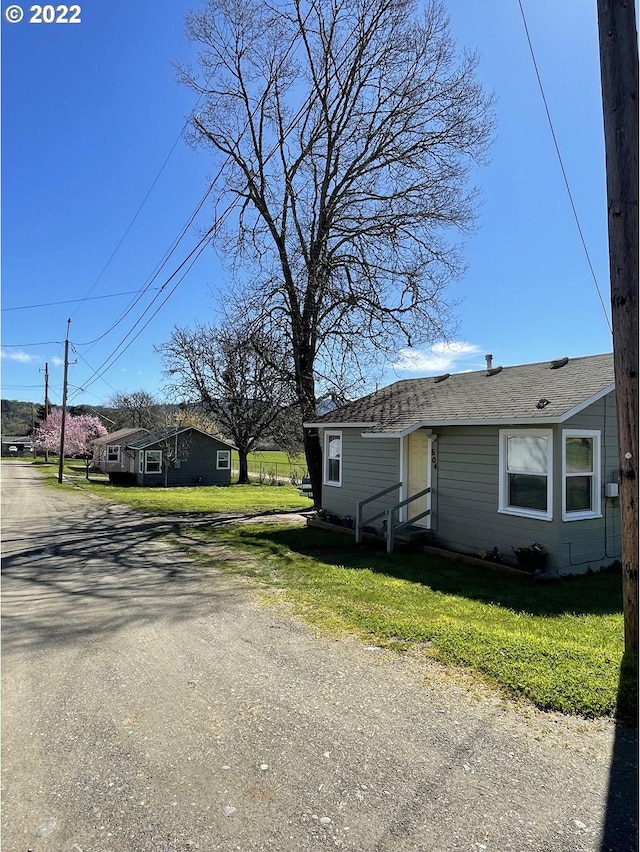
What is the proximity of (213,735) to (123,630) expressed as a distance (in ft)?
8.08

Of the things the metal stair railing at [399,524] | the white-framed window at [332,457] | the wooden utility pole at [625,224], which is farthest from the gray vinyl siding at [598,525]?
the white-framed window at [332,457]

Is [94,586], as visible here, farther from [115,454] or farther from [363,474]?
[115,454]

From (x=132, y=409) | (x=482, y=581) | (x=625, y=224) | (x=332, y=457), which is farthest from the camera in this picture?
(x=132, y=409)

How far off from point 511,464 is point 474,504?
1.13m

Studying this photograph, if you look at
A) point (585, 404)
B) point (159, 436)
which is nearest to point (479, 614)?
point (585, 404)

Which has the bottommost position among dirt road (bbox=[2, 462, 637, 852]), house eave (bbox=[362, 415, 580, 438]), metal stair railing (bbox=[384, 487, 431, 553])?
dirt road (bbox=[2, 462, 637, 852])

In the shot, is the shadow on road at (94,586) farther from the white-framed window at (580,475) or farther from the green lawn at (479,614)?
the white-framed window at (580,475)

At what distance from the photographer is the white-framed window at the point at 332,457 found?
1398cm

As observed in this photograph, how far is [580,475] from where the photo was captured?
858 centimetres

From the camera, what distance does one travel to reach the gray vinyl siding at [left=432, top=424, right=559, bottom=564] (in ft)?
28.5

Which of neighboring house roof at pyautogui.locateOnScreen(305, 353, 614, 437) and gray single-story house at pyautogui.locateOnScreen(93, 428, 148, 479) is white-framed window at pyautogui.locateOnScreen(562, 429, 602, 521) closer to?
neighboring house roof at pyautogui.locateOnScreen(305, 353, 614, 437)

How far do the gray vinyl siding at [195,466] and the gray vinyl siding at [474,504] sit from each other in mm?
25485

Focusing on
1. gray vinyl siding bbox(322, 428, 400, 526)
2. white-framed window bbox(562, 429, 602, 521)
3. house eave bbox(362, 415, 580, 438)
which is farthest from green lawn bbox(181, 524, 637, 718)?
house eave bbox(362, 415, 580, 438)

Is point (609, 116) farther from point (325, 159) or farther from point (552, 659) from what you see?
point (325, 159)
